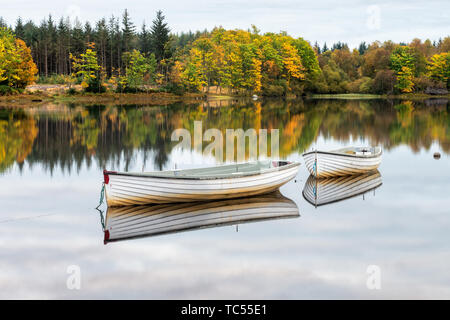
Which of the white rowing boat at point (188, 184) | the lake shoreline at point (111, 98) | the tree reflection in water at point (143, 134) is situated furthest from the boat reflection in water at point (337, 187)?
the lake shoreline at point (111, 98)

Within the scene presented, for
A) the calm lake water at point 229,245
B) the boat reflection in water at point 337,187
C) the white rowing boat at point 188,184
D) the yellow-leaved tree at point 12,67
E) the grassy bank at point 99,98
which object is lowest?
the calm lake water at point 229,245

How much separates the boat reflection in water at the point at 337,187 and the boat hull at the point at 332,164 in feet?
1.11

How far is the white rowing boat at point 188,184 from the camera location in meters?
18.5

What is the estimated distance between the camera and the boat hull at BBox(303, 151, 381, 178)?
2439 centimetres

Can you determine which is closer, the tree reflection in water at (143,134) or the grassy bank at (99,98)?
the tree reflection in water at (143,134)

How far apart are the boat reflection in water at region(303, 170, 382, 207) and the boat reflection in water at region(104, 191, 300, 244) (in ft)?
5.03

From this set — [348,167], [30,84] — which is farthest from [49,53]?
[348,167]

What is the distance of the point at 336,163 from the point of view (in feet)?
81.3

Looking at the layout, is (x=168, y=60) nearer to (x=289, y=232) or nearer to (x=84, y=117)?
(x=84, y=117)

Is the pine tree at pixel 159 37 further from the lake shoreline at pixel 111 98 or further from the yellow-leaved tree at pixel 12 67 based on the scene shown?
the yellow-leaved tree at pixel 12 67

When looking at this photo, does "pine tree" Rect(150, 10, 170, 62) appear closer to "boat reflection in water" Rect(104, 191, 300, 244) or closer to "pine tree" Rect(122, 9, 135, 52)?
"pine tree" Rect(122, 9, 135, 52)

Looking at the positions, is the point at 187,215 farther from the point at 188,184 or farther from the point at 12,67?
the point at 12,67

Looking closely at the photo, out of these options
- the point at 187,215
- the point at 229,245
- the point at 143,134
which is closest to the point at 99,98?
the point at 143,134
